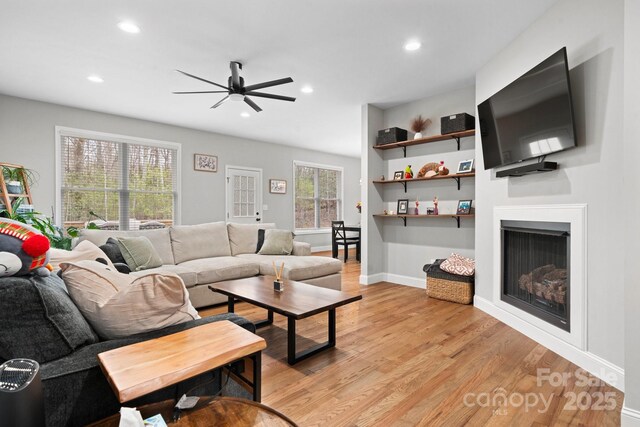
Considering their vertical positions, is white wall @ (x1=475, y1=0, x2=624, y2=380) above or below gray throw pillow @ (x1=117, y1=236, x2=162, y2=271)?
above

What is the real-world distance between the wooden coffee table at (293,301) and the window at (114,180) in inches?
140

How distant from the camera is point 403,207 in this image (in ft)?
15.7

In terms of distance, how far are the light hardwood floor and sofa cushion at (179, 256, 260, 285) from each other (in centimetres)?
95

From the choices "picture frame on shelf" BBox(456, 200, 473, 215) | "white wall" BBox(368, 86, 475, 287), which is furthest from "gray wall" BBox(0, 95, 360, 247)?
"picture frame on shelf" BBox(456, 200, 473, 215)

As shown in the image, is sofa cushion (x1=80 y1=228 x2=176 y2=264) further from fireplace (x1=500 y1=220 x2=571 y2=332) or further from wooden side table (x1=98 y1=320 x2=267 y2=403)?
fireplace (x1=500 y1=220 x2=571 y2=332)

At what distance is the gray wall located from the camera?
4535 millimetres

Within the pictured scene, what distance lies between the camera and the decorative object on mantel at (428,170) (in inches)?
176

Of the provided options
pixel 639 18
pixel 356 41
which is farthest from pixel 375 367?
pixel 356 41

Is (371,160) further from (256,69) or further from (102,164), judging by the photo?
(102,164)

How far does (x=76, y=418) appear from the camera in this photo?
106 centimetres

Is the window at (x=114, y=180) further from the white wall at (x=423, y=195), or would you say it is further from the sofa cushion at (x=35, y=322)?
the sofa cushion at (x=35, y=322)

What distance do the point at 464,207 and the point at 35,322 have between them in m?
4.14

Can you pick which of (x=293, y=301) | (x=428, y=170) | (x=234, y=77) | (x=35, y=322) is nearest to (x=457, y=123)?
(x=428, y=170)

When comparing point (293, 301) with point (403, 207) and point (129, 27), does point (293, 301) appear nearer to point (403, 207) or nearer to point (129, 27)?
point (129, 27)
